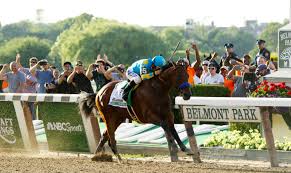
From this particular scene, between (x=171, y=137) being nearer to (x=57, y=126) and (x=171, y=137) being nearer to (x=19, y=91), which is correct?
(x=57, y=126)

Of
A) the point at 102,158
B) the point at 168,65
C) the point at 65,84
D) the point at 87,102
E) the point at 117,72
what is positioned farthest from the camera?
Result: the point at 117,72

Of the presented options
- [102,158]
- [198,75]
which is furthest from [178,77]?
[198,75]

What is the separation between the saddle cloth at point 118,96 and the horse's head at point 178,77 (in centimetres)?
68

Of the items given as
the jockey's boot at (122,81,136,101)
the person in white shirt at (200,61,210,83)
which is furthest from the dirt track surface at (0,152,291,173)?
the person in white shirt at (200,61,210,83)

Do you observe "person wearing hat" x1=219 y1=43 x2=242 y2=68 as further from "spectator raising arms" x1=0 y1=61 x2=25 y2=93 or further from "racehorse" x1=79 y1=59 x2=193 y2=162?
"racehorse" x1=79 y1=59 x2=193 y2=162

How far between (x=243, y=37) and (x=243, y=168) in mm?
154199

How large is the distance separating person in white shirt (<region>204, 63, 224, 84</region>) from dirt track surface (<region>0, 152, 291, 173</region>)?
2913 mm

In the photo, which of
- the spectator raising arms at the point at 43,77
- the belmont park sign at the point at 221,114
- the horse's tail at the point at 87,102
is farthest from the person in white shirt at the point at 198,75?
the belmont park sign at the point at 221,114

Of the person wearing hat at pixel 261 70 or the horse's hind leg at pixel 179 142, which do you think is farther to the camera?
the person wearing hat at pixel 261 70

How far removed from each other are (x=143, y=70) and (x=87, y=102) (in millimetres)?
1337

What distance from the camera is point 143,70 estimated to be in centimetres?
1165

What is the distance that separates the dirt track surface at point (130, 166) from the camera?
34.4ft

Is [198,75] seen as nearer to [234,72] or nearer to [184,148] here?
[234,72]

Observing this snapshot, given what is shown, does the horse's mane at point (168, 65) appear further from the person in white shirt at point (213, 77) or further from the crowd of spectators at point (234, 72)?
the person in white shirt at point (213, 77)
